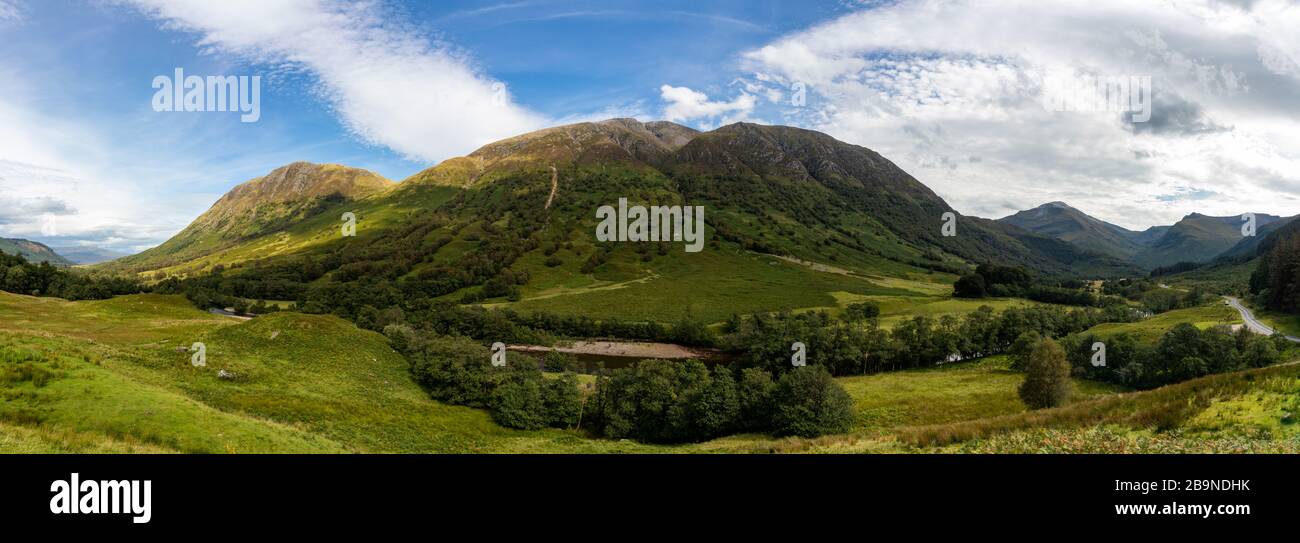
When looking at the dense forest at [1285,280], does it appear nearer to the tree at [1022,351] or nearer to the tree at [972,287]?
the tree at [972,287]

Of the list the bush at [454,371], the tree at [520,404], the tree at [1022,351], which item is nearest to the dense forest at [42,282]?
the bush at [454,371]

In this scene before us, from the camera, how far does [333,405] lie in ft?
126

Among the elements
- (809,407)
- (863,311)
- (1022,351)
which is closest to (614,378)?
(809,407)

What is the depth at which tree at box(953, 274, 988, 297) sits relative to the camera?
510 ft

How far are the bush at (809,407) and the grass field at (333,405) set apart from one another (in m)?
2.70

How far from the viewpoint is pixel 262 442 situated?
22.2 m

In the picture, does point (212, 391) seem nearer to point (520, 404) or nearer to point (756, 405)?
point (520, 404)

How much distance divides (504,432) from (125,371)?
26.4 meters

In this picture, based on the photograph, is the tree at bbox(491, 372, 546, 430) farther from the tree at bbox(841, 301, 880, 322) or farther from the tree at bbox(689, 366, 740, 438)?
the tree at bbox(841, 301, 880, 322)

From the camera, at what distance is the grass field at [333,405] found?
1759 centimetres

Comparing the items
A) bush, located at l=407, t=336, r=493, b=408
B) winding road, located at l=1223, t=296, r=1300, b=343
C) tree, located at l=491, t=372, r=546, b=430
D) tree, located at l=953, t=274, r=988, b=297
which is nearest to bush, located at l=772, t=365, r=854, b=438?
tree, located at l=491, t=372, r=546, b=430

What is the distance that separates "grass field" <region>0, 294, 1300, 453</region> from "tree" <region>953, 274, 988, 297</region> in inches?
3733

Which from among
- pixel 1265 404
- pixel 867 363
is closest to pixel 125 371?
pixel 1265 404
